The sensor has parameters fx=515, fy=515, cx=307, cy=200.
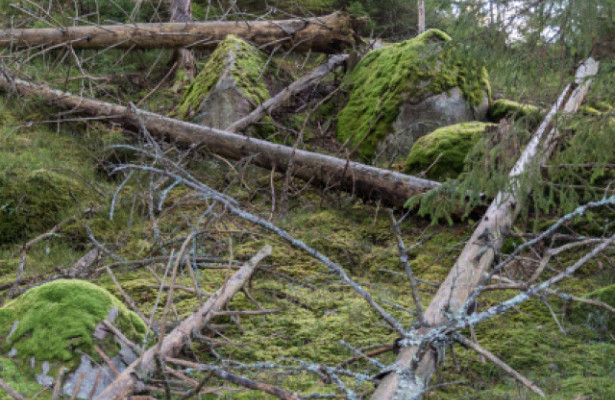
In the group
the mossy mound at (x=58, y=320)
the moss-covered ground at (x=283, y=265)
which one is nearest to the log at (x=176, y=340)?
the moss-covered ground at (x=283, y=265)

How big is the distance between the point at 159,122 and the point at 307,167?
241cm

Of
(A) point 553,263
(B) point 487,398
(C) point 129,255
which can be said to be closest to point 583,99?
(A) point 553,263

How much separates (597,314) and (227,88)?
6.16 meters

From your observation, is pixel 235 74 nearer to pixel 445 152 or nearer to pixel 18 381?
pixel 445 152

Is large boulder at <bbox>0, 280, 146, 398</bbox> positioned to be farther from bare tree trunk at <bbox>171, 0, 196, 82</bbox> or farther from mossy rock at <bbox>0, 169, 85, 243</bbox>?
bare tree trunk at <bbox>171, 0, 196, 82</bbox>

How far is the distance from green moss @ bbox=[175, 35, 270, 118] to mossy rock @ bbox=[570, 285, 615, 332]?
5.74m

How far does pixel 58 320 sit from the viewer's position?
295 cm

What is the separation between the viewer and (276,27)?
9.07m

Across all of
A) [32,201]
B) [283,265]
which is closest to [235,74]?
[32,201]

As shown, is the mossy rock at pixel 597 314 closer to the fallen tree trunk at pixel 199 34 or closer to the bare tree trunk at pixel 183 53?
the fallen tree trunk at pixel 199 34

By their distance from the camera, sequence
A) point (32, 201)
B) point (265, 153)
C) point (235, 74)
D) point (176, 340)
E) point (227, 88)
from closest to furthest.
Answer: point (176, 340), point (32, 201), point (265, 153), point (227, 88), point (235, 74)

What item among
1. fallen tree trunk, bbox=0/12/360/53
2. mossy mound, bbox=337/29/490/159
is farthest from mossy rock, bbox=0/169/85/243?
mossy mound, bbox=337/29/490/159

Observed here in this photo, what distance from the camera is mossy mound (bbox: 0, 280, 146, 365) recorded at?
2.83 metres

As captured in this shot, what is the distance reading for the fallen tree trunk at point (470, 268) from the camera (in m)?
2.41
